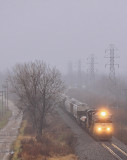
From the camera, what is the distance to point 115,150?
26.2 m

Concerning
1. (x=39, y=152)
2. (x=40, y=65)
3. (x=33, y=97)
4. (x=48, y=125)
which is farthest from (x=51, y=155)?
(x=48, y=125)

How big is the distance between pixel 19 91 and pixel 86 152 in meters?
21.1

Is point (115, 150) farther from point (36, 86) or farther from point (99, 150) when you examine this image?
point (36, 86)

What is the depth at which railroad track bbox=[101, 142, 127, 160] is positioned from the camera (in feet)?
77.5

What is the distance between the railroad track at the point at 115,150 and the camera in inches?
929

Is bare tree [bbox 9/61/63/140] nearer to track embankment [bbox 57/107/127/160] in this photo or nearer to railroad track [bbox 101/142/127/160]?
track embankment [bbox 57/107/127/160]

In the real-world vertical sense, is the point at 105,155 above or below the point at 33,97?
below

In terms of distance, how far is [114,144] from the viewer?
29.4m

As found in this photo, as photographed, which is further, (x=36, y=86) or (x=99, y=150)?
(x=36, y=86)

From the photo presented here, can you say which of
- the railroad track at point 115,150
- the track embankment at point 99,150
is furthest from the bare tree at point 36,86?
the railroad track at point 115,150

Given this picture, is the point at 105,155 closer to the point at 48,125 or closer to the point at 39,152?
the point at 39,152

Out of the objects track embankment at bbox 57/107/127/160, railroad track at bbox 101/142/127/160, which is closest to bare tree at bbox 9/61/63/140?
track embankment at bbox 57/107/127/160

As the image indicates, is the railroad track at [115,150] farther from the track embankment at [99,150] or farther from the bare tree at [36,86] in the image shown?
the bare tree at [36,86]

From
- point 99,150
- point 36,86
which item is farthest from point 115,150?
point 36,86
